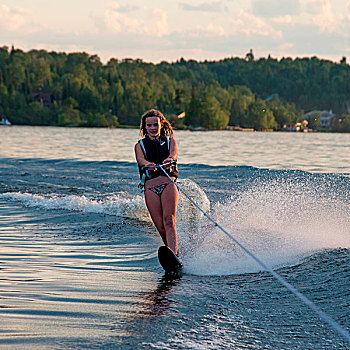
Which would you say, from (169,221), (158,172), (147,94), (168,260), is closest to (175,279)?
(168,260)

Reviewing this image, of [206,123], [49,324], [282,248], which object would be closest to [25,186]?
[282,248]

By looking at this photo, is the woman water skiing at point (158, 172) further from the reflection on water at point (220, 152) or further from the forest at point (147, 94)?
the forest at point (147, 94)

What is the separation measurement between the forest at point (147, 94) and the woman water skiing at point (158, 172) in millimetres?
105262

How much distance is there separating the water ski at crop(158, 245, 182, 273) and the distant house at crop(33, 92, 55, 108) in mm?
153699

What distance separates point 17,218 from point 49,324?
6.31 m

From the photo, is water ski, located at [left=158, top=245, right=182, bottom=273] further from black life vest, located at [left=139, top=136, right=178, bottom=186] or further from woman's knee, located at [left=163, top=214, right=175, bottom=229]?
black life vest, located at [left=139, top=136, right=178, bottom=186]

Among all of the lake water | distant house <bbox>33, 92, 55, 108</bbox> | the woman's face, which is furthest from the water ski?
distant house <bbox>33, 92, 55, 108</bbox>

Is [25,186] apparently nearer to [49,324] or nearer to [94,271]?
[94,271]

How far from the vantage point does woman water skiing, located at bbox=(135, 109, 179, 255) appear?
6.93 metres

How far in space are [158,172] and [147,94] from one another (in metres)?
150

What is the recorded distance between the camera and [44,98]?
15900 centimetres

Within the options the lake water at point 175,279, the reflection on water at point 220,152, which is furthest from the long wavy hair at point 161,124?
the reflection on water at point 220,152

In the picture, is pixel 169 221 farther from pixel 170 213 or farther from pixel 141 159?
pixel 141 159

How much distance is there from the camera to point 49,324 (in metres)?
4.55
